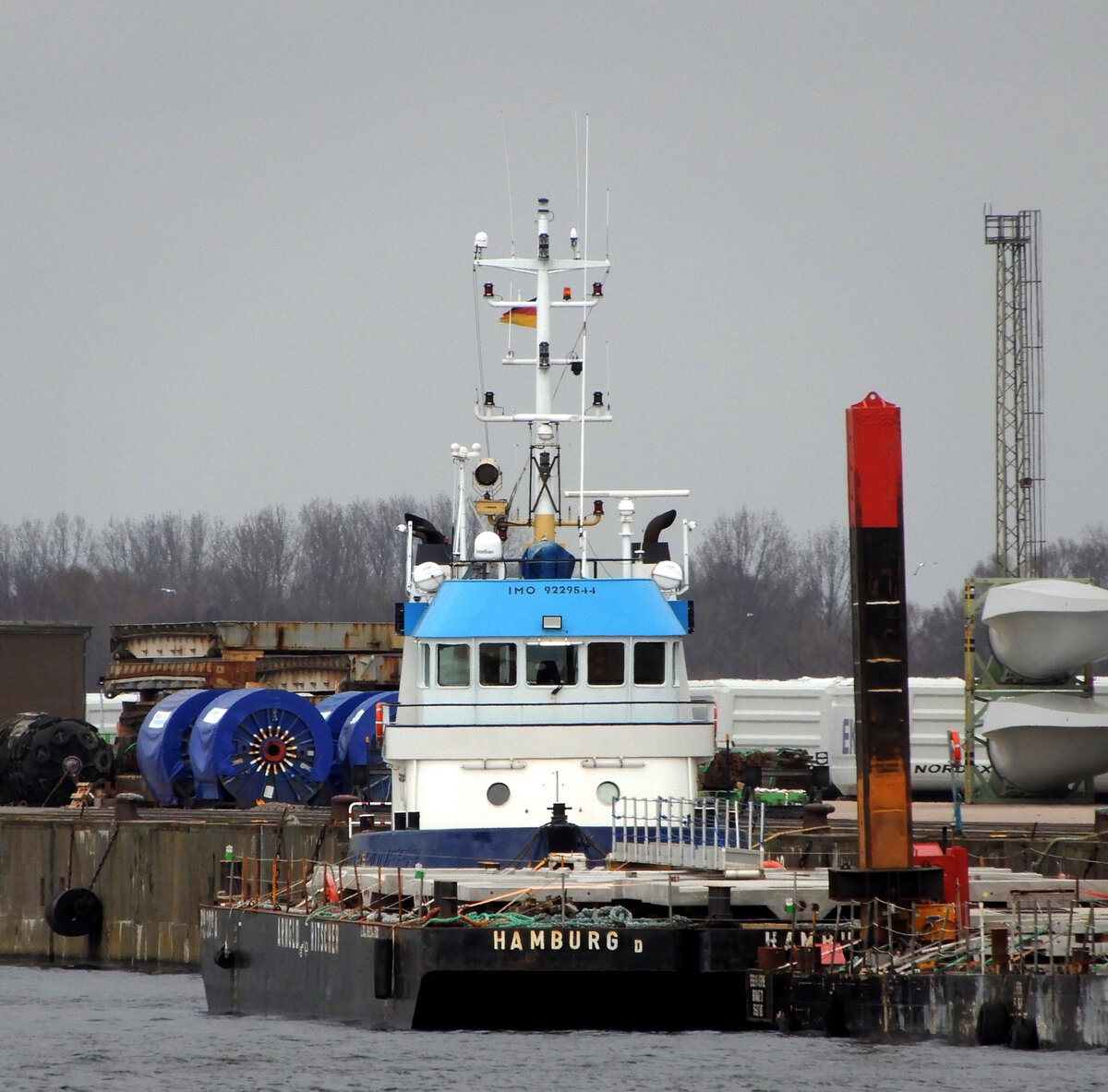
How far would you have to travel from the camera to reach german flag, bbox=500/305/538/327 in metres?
35.6

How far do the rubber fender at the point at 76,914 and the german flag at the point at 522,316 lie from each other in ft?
45.5

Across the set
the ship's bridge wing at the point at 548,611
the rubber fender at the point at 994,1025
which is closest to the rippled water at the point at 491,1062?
the rubber fender at the point at 994,1025

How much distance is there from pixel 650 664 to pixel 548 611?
165 centimetres

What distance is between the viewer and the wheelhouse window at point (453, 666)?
105ft

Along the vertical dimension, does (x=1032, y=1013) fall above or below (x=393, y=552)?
below

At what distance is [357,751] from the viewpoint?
50.7 m

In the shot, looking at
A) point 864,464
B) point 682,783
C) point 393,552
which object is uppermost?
point 393,552

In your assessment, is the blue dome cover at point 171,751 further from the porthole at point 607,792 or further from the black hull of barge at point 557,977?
the black hull of barge at point 557,977

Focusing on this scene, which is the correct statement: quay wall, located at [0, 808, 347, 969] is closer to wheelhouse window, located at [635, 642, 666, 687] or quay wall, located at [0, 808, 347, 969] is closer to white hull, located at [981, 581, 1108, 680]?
wheelhouse window, located at [635, 642, 666, 687]

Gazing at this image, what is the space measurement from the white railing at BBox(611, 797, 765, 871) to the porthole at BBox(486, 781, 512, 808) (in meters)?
1.45

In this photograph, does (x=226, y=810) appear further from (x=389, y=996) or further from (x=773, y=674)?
(x=773, y=674)

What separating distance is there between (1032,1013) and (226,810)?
28.3 meters

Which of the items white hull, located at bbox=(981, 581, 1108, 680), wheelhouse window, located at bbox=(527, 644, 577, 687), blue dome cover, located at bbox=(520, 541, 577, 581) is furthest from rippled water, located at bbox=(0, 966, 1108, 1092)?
white hull, located at bbox=(981, 581, 1108, 680)

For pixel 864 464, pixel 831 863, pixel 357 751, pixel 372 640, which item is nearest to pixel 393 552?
pixel 372 640
